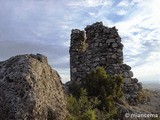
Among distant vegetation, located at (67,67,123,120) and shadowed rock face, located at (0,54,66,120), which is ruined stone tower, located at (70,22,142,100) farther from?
shadowed rock face, located at (0,54,66,120)

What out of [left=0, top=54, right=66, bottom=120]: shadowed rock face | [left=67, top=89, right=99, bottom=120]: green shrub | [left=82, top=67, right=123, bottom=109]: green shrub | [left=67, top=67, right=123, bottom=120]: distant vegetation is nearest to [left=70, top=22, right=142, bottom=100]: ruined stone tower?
[left=67, top=67, right=123, bottom=120]: distant vegetation

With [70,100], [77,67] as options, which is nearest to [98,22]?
[77,67]

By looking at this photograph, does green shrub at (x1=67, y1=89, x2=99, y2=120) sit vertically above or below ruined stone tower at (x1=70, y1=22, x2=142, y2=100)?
below

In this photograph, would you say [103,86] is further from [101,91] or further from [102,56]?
[102,56]

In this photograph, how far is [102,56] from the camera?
1620 centimetres

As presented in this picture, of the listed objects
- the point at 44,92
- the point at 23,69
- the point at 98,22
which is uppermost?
the point at 98,22

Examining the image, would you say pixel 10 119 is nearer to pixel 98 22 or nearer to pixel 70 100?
pixel 70 100

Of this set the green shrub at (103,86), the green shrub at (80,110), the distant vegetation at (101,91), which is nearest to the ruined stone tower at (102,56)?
the distant vegetation at (101,91)

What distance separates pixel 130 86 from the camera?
50.4 ft

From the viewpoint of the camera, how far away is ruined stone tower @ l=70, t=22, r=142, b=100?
15578mm

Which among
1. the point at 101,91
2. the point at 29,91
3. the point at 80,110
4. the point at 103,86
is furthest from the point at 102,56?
the point at 29,91

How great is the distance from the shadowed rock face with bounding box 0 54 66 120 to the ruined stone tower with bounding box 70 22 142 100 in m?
9.42

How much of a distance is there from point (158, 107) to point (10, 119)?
32.2 ft

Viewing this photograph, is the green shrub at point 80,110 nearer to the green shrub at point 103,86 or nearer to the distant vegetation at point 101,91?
the distant vegetation at point 101,91
